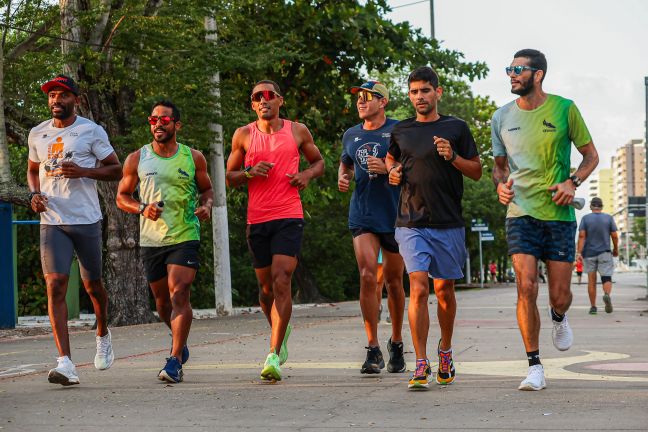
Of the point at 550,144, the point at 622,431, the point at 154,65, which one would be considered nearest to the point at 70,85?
the point at 550,144

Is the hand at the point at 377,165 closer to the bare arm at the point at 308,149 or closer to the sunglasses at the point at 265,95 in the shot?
the bare arm at the point at 308,149

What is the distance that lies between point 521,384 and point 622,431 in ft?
5.82

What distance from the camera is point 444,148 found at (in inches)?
302

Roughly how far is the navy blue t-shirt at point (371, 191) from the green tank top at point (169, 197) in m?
1.21

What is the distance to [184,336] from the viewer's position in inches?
330

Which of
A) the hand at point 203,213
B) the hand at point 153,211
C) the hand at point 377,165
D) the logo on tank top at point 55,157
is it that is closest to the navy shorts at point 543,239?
the hand at point 377,165

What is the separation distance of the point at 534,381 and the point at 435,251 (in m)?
1.11

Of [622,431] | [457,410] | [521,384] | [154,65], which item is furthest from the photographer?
[154,65]

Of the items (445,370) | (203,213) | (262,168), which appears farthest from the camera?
(203,213)

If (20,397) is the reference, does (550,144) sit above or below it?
above

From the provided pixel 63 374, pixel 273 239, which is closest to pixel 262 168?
pixel 273 239

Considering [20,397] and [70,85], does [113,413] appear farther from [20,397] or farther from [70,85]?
[70,85]

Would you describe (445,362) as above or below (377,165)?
below

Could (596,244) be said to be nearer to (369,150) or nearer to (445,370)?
(369,150)
